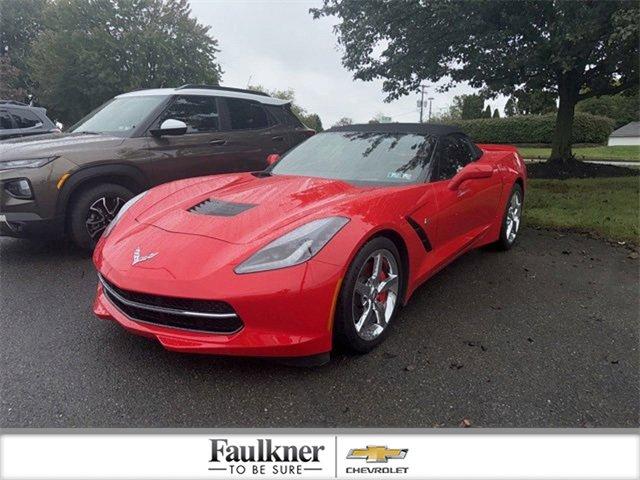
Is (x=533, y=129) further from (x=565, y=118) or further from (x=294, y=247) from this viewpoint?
(x=294, y=247)

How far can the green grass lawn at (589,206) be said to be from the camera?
5.48 m

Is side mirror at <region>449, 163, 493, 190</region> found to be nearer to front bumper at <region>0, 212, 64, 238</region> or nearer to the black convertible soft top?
the black convertible soft top

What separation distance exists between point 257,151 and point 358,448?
4540 mm

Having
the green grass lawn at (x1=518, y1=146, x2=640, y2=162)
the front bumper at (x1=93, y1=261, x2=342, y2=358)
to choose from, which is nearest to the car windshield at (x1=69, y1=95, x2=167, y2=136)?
the front bumper at (x1=93, y1=261, x2=342, y2=358)

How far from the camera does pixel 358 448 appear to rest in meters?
1.86

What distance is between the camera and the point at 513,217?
191 inches

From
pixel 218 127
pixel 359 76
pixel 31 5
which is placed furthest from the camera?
pixel 31 5

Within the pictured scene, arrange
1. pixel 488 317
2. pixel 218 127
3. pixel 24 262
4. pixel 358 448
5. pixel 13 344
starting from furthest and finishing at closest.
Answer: pixel 218 127, pixel 24 262, pixel 488 317, pixel 13 344, pixel 358 448

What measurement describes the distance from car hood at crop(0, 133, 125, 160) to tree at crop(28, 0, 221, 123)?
18.0m

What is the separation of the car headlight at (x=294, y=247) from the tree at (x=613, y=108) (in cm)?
4063

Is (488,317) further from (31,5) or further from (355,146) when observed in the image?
(31,5)

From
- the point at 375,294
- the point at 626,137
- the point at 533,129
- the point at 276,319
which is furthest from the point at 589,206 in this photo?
the point at 626,137

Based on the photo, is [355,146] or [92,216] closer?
[355,146]

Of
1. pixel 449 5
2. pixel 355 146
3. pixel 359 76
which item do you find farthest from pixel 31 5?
pixel 355 146
